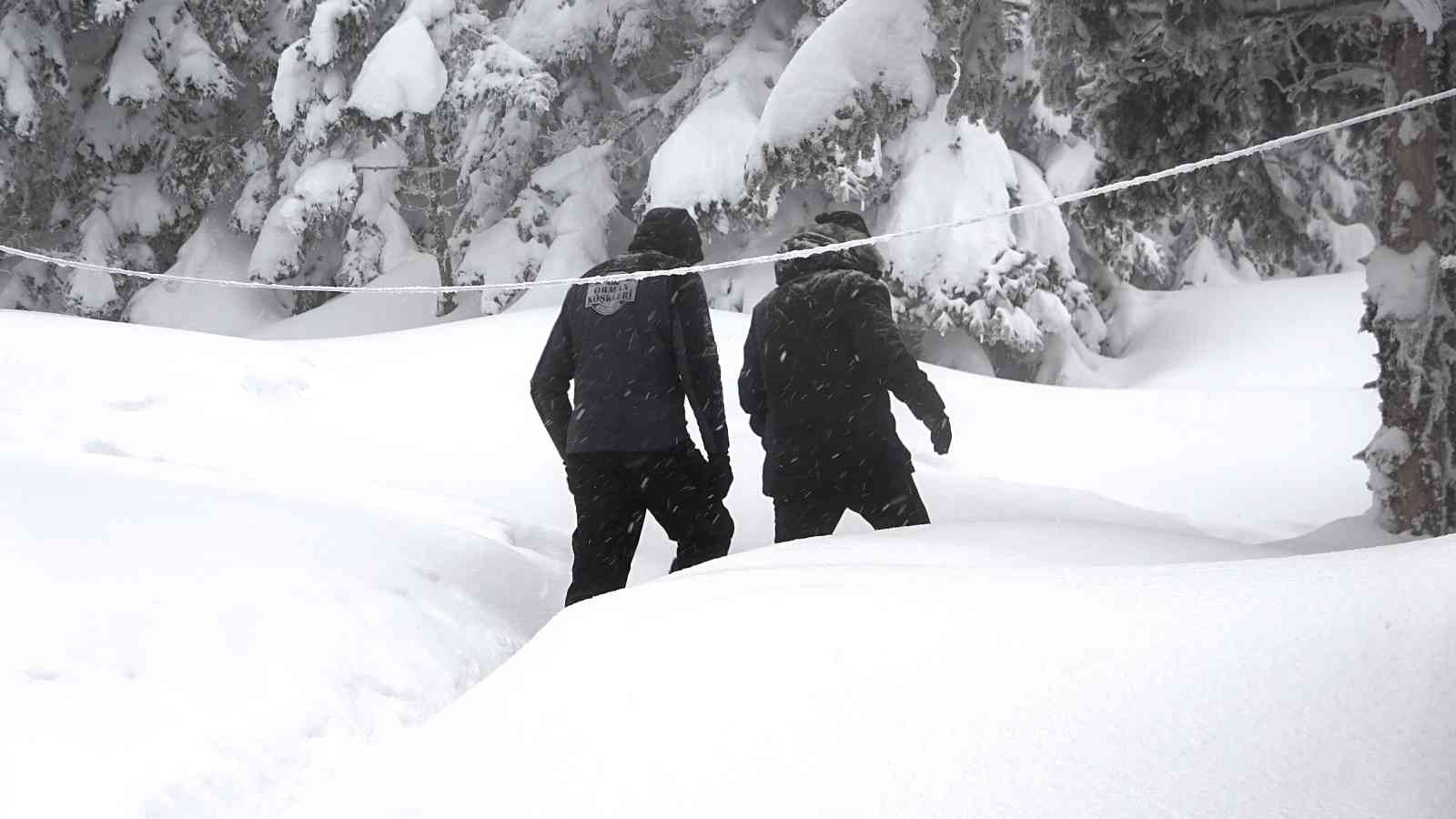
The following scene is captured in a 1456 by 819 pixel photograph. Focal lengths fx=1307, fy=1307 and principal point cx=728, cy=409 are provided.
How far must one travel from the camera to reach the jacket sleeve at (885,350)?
4.52 m

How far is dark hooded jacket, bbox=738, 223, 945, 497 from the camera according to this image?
15.0ft

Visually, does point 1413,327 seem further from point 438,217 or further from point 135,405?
point 438,217

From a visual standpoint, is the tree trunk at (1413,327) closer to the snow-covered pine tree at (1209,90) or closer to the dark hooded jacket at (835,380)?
the snow-covered pine tree at (1209,90)

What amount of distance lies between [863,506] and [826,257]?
0.90m

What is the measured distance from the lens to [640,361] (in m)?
4.33

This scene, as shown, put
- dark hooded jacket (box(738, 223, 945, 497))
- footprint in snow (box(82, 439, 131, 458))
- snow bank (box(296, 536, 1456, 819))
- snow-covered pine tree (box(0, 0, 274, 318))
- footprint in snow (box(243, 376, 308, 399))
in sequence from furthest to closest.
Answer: snow-covered pine tree (box(0, 0, 274, 318)) → footprint in snow (box(243, 376, 308, 399)) → footprint in snow (box(82, 439, 131, 458)) → dark hooded jacket (box(738, 223, 945, 497)) → snow bank (box(296, 536, 1456, 819))

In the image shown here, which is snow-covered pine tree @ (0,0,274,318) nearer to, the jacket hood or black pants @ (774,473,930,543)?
the jacket hood

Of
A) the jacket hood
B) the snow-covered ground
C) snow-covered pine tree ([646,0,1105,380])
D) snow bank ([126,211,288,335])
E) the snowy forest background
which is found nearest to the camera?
the snow-covered ground

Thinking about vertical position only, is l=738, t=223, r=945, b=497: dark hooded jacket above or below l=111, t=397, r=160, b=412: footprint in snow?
above

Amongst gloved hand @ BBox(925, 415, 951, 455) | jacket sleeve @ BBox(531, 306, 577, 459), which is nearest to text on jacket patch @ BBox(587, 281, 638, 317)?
jacket sleeve @ BBox(531, 306, 577, 459)

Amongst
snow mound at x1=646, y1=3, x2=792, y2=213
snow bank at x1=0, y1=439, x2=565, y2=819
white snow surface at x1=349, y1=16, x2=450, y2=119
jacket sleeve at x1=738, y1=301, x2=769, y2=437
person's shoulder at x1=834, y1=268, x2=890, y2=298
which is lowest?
snow bank at x1=0, y1=439, x2=565, y2=819

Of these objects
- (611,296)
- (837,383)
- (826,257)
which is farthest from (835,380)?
(611,296)

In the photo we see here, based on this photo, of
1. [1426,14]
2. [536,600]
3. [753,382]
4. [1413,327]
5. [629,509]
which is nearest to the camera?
[629,509]

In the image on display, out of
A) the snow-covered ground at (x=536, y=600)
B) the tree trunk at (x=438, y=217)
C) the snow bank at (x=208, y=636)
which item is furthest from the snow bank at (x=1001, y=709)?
the tree trunk at (x=438, y=217)
